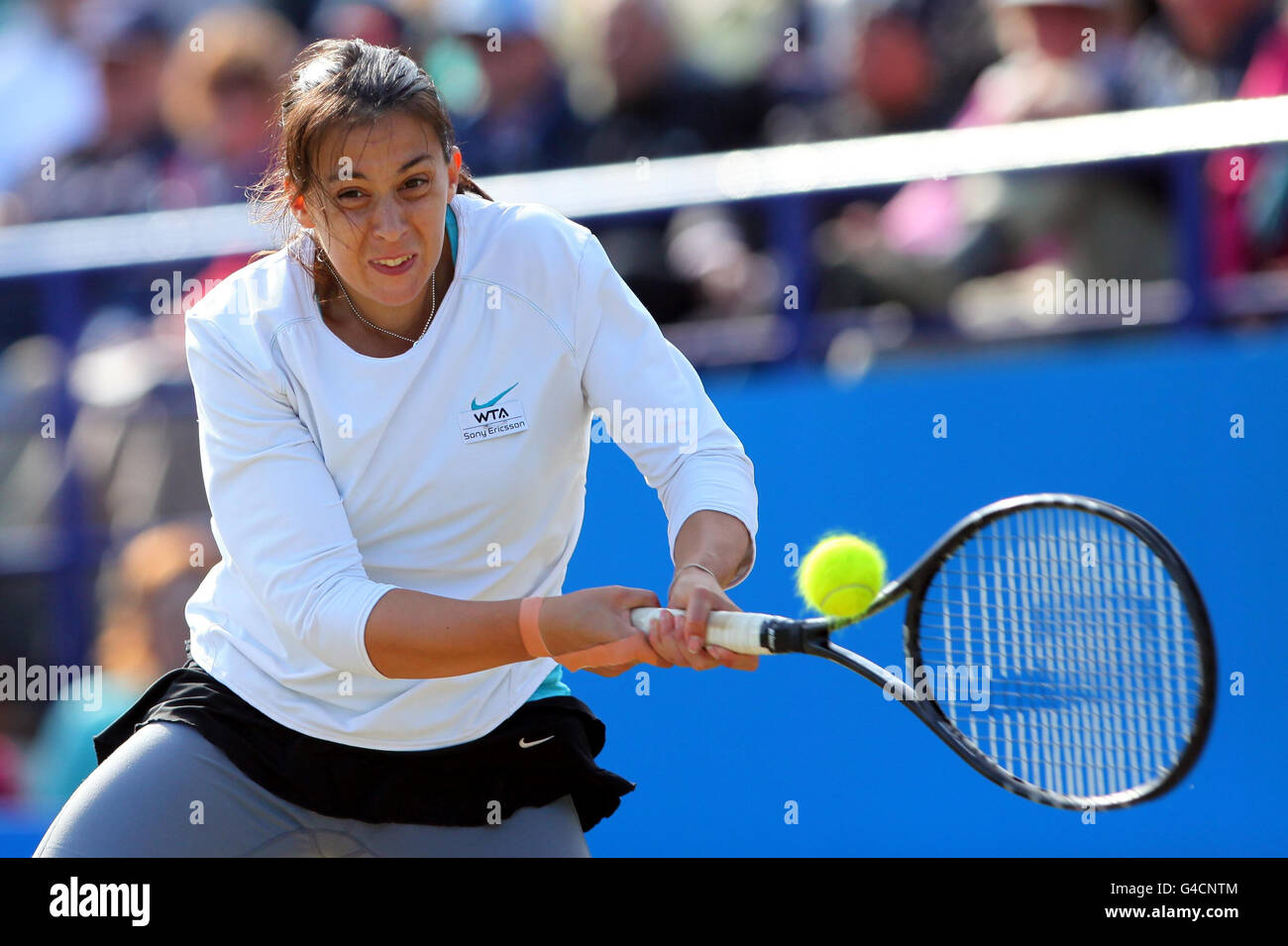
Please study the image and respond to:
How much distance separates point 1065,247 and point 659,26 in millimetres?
1477

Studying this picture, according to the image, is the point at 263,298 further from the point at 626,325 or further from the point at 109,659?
the point at 109,659

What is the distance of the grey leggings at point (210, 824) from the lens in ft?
7.16

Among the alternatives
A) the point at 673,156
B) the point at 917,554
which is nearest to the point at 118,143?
the point at 673,156

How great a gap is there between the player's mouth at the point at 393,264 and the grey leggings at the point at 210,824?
2.26ft

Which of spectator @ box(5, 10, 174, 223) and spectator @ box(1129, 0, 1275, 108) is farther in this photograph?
spectator @ box(5, 10, 174, 223)

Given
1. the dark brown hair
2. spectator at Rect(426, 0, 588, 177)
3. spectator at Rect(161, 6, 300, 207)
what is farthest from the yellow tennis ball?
spectator at Rect(161, 6, 300, 207)

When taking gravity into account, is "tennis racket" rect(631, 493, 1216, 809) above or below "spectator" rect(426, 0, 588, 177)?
below

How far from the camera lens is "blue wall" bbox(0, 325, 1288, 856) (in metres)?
3.60

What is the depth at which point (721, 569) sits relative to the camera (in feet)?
7.06

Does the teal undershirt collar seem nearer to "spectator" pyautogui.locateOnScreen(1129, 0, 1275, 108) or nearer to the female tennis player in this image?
the female tennis player

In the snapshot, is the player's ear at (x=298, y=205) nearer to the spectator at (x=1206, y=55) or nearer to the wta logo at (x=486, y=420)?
the wta logo at (x=486, y=420)

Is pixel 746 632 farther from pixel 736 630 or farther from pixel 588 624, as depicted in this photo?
pixel 588 624

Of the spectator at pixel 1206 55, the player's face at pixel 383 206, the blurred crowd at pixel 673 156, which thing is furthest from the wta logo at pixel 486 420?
the spectator at pixel 1206 55

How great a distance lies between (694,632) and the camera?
6.66 feet
